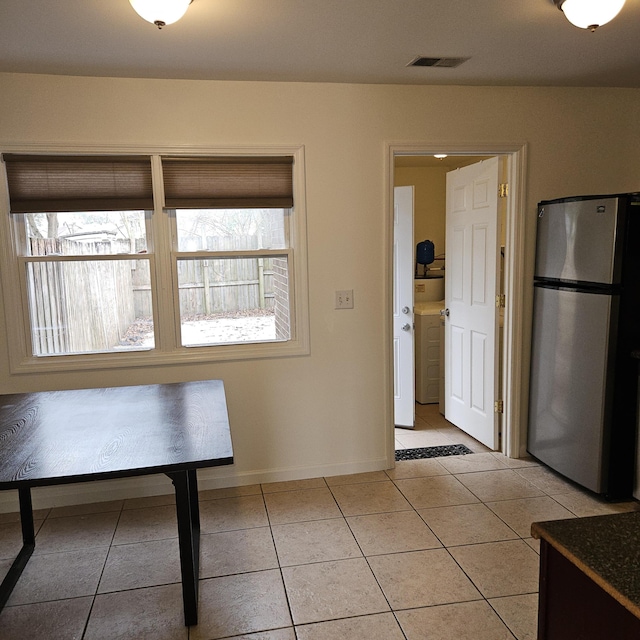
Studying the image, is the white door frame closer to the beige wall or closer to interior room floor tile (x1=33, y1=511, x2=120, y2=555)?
the beige wall

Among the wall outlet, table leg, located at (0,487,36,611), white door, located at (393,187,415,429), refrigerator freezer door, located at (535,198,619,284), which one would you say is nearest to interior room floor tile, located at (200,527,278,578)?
table leg, located at (0,487,36,611)

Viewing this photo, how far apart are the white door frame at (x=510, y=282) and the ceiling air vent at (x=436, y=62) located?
0.50 metres

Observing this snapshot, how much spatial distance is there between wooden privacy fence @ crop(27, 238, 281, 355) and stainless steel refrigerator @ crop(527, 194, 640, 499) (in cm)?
185

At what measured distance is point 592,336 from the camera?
2.99 m

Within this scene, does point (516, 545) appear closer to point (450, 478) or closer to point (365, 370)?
point (450, 478)

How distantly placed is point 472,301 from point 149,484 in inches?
98.0

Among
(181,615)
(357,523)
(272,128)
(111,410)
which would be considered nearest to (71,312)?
(111,410)

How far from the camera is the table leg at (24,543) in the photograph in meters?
2.40

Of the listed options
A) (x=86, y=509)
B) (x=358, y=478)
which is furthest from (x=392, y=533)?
(x=86, y=509)

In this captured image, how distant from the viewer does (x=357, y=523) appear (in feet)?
9.54

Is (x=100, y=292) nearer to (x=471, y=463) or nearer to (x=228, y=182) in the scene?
(x=228, y=182)

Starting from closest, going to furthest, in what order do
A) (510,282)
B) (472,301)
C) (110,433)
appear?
(110,433), (510,282), (472,301)

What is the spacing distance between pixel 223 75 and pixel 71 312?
5.15 ft

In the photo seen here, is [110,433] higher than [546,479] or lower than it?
higher
